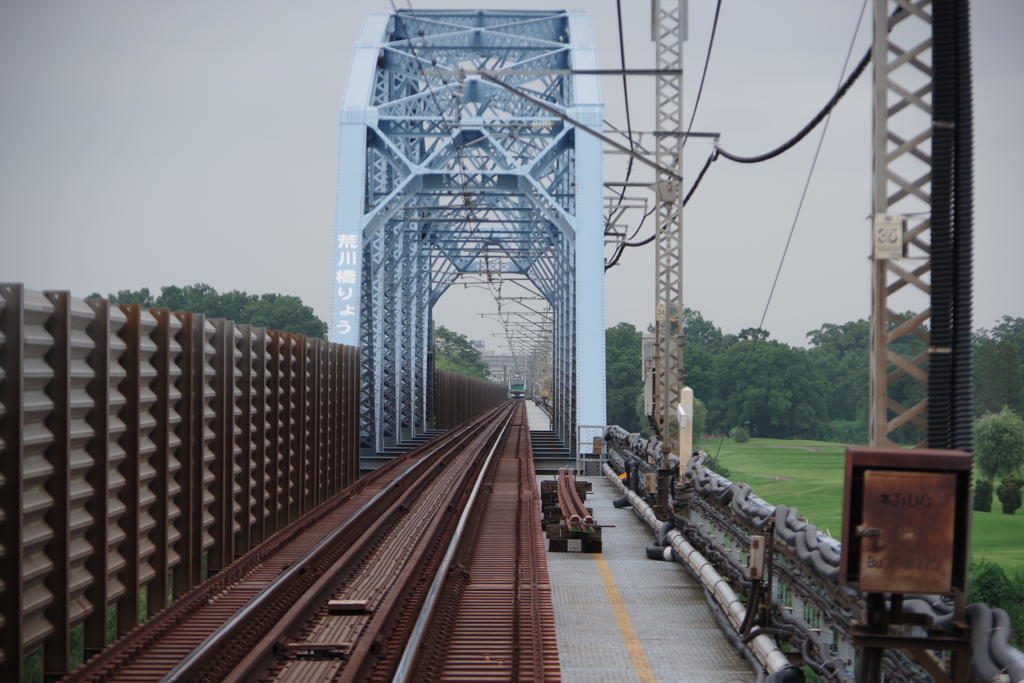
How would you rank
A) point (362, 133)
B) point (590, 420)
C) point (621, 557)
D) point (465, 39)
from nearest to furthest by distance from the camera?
point (621, 557) < point (590, 420) < point (362, 133) < point (465, 39)

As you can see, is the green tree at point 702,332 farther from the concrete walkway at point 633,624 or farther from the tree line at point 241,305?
the concrete walkway at point 633,624

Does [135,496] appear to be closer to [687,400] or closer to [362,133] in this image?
[687,400]

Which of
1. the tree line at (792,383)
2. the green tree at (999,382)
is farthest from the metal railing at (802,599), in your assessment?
the tree line at (792,383)

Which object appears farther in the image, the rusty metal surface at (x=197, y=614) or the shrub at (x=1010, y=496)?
the shrub at (x=1010, y=496)

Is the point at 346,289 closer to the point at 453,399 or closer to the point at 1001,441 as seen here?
the point at 453,399

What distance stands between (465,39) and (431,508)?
835 inches

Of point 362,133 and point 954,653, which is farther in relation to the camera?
point 362,133

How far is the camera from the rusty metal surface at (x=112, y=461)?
542cm

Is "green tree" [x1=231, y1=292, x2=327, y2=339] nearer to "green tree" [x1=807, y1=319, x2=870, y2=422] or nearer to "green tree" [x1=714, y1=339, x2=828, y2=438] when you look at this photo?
"green tree" [x1=714, y1=339, x2=828, y2=438]

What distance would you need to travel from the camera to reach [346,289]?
76.9 ft

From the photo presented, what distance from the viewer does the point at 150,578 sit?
729 cm

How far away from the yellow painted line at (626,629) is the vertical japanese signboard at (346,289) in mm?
13365

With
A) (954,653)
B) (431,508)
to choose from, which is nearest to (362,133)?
(431,508)

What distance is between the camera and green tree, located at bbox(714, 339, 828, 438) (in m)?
94.9
